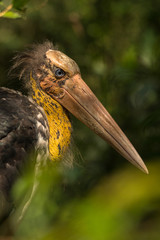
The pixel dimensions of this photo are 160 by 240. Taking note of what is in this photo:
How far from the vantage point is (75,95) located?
9.61ft

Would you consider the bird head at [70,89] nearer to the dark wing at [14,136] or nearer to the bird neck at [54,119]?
the bird neck at [54,119]

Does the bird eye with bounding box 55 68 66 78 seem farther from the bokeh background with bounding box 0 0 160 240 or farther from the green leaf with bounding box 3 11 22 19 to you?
the green leaf with bounding box 3 11 22 19

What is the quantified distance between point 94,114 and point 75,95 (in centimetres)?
18

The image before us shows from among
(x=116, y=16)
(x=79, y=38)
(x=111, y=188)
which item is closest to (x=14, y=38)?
(x=79, y=38)

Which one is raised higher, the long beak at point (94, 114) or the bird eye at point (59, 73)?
the bird eye at point (59, 73)

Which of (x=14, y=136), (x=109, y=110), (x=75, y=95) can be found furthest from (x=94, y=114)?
(x=109, y=110)

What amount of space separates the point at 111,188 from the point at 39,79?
92.1 inches

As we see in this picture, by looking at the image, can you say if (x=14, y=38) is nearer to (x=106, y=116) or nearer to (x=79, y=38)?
(x=79, y=38)

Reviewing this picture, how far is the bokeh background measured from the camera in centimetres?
61

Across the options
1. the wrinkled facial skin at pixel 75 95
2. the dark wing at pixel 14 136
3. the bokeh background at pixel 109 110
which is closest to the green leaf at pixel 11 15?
the bokeh background at pixel 109 110

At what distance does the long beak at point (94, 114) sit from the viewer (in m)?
2.78

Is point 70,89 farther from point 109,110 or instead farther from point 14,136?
point 109,110

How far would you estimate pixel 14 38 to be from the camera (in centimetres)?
568

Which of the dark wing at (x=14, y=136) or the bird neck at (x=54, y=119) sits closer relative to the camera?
the dark wing at (x=14, y=136)
